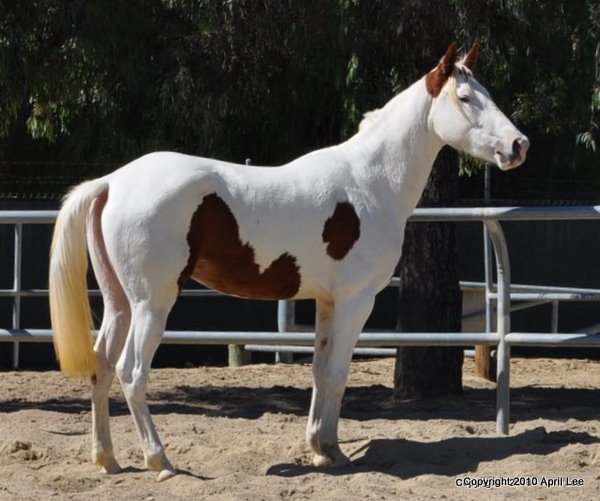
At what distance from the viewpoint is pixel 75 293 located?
17.9 feet

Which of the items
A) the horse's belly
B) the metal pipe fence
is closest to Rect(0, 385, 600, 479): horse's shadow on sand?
the metal pipe fence

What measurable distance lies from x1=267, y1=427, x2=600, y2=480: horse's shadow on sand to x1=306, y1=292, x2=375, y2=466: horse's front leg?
0.36 feet

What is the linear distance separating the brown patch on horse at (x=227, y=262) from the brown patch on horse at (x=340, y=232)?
0.68 feet

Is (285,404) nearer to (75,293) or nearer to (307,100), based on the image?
(75,293)

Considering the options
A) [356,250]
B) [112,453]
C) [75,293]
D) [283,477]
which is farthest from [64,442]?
[356,250]

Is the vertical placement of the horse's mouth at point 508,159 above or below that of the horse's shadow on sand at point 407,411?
above

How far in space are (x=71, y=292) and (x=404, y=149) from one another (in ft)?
6.19

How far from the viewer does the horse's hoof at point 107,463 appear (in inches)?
214

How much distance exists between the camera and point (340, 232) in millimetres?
5535

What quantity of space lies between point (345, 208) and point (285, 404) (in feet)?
9.42

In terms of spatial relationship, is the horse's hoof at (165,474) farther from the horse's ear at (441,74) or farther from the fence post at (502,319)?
the horse's ear at (441,74)

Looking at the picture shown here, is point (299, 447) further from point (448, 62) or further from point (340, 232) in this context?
point (448, 62)

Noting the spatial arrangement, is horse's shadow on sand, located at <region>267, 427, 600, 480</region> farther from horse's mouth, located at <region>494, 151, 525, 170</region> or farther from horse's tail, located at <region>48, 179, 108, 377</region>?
horse's mouth, located at <region>494, 151, 525, 170</region>

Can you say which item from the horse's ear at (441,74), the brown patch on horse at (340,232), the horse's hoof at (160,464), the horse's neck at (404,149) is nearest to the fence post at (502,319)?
the horse's neck at (404,149)
